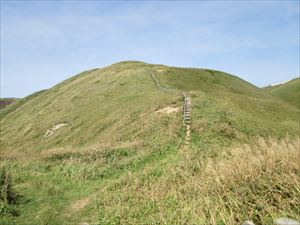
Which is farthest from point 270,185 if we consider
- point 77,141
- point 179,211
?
point 77,141

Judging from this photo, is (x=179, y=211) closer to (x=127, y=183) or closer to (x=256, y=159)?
(x=256, y=159)

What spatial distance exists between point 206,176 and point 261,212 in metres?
3.28

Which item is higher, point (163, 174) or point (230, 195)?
point (230, 195)

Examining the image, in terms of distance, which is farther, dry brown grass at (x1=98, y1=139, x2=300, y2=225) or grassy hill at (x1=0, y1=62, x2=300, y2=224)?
grassy hill at (x1=0, y1=62, x2=300, y2=224)

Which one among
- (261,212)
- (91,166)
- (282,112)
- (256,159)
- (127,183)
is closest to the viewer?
(261,212)

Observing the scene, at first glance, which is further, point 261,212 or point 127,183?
point 127,183

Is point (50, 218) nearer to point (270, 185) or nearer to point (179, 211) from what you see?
point (179, 211)

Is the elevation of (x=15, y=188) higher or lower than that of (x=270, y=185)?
lower

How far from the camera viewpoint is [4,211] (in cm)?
1383

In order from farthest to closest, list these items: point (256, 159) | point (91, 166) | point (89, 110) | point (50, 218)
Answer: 1. point (89, 110)
2. point (91, 166)
3. point (50, 218)
4. point (256, 159)

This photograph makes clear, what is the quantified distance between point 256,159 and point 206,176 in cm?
221

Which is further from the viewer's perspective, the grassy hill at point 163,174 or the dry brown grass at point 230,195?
the grassy hill at point 163,174

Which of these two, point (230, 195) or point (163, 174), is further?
point (163, 174)

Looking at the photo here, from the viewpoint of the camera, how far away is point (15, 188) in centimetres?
1772
